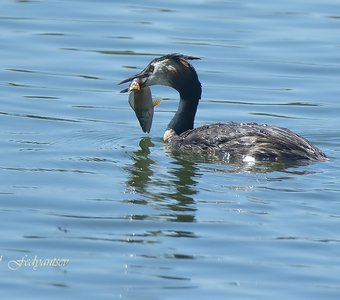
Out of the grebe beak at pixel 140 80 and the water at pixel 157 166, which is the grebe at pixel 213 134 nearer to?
the grebe beak at pixel 140 80

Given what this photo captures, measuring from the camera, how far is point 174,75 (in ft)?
53.2

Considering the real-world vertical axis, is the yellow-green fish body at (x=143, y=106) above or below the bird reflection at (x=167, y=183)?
above

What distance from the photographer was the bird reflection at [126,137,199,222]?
12773 mm

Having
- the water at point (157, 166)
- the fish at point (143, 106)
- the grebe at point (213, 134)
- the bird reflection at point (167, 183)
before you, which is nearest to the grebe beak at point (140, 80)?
the grebe at point (213, 134)

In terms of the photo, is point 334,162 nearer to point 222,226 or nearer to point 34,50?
point 222,226

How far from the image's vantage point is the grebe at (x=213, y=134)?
1473 cm

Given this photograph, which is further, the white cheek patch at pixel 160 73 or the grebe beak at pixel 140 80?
the white cheek patch at pixel 160 73

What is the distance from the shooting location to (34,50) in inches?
826

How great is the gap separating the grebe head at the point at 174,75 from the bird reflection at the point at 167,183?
0.94 meters

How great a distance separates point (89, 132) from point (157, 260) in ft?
17.8

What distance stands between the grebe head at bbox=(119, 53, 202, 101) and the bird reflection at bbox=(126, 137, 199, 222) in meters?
0.94

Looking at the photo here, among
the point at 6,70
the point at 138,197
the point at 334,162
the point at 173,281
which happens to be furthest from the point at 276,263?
the point at 6,70

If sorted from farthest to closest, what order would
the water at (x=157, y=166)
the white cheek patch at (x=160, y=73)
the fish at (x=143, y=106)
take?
the fish at (x=143, y=106)
the white cheek patch at (x=160, y=73)
the water at (x=157, y=166)

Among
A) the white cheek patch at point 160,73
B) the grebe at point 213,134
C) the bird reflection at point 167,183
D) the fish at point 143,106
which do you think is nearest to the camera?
the bird reflection at point 167,183
